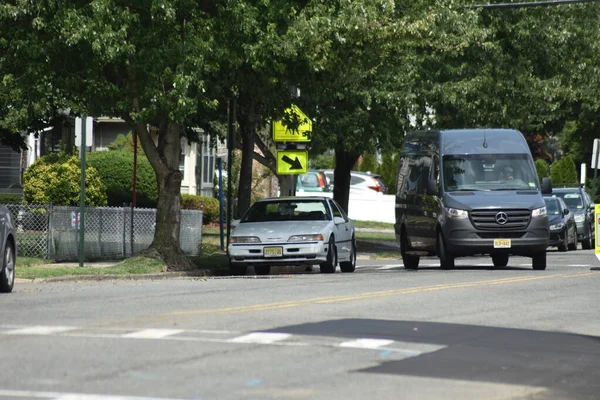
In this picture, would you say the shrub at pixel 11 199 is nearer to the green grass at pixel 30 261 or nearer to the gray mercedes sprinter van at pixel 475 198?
the green grass at pixel 30 261

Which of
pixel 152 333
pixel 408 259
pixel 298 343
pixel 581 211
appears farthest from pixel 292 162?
pixel 298 343

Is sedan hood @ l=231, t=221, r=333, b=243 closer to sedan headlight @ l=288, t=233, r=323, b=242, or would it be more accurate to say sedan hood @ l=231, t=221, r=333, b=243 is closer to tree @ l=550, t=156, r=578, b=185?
sedan headlight @ l=288, t=233, r=323, b=242

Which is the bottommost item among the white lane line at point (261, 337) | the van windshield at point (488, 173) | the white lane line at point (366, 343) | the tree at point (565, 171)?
the white lane line at point (366, 343)

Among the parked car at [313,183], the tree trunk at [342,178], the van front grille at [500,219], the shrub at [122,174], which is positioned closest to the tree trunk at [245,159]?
the van front grille at [500,219]

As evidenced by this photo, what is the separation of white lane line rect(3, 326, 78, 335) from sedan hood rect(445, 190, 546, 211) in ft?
46.6

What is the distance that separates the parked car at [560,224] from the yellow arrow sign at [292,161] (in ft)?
32.6

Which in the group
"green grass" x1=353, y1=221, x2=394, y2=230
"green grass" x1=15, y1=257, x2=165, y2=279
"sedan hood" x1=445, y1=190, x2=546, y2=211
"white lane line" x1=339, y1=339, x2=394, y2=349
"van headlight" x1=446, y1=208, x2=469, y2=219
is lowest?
"white lane line" x1=339, y1=339, x2=394, y2=349

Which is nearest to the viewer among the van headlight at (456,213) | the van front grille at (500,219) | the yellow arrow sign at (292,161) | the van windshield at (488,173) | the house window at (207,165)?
the van front grille at (500,219)

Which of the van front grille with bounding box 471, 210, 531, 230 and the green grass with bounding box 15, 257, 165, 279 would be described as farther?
the van front grille with bounding box 471, 210, 531, 230

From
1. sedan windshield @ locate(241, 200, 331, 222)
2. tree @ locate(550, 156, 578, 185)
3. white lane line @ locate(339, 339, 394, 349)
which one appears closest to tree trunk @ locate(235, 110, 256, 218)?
sedan windshield @ locate(241, 200, 331, 222)

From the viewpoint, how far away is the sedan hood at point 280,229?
24.5m

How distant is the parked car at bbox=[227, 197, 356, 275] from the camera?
24.4 metres

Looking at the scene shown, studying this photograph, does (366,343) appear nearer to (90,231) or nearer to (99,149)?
(90,231)

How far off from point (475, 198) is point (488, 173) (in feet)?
2.81
